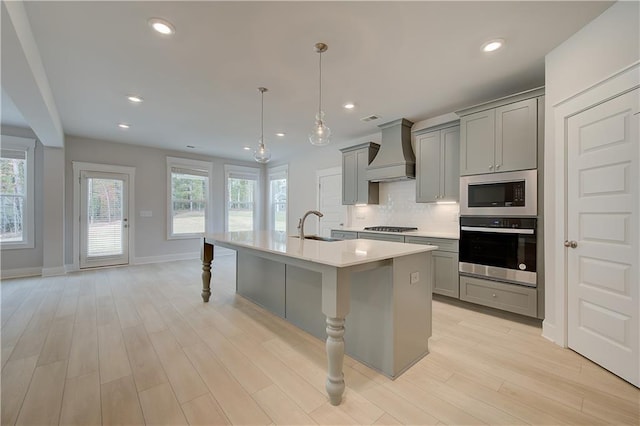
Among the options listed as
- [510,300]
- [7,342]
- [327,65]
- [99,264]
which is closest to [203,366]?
[7,342]

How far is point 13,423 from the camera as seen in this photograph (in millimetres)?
1491

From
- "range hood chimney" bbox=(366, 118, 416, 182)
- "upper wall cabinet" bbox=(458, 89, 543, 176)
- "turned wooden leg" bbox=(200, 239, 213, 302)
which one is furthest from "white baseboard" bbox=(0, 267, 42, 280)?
"upper wall cabinet" bbox=(458, 89, 543, 176)

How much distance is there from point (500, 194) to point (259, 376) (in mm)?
3013

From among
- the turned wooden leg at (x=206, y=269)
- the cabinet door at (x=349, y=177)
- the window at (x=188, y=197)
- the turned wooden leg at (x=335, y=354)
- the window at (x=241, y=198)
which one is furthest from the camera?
the window at (x=241, y=198)

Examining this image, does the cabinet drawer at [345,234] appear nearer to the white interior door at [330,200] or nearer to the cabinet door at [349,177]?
the cabinet door at [349,177]

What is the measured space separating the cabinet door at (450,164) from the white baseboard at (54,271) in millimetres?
6659

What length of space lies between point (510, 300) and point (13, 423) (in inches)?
158

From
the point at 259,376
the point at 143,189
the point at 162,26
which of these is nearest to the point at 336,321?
the point at 259,376

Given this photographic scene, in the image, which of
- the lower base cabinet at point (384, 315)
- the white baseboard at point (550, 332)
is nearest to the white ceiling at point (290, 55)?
the lower base cabinet at point (384, 315)

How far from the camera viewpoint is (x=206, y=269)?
3547 millimetres

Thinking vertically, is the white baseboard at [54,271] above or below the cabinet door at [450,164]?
below

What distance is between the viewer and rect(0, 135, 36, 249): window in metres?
4.68

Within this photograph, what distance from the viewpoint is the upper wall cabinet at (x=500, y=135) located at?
278cm

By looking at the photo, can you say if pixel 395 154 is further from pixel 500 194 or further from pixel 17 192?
pixel 17 192
